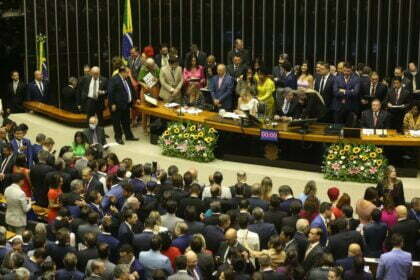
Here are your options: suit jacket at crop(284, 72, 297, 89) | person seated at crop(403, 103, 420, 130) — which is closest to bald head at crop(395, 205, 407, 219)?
person seated at crop(403, 103, 420, 130)

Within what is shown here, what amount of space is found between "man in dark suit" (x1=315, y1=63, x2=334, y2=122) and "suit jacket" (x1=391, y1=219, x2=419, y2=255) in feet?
23.2

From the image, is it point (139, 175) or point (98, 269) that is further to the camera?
point (139, 175)

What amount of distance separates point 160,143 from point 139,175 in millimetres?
4881

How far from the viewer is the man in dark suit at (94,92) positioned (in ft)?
64.7

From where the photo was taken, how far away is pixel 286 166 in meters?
17.9

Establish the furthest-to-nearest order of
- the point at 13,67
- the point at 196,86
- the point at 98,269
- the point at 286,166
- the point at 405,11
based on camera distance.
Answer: the point at 13,67 < the point at 405,11 < the point at 196,86 < the point at 286,166 < the point at 98,269

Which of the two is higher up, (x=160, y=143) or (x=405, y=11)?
(x=405, y=11)

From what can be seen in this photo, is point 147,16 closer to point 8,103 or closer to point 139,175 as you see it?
point 8,103

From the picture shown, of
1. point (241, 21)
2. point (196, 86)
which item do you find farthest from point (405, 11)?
point (196, 86)

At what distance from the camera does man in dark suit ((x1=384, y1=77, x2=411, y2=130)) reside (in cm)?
1841

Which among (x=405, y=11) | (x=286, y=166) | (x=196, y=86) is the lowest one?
(x=286, y=166)

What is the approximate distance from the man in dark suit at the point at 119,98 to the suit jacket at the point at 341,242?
8668mm

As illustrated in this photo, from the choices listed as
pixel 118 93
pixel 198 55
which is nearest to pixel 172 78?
pixel 118 93

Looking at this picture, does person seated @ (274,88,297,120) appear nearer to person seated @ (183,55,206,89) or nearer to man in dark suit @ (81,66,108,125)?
person seated @ (183,55,206,89)
